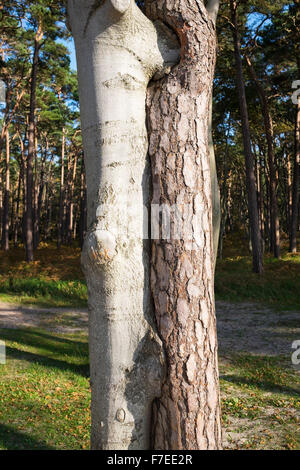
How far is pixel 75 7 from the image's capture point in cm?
244

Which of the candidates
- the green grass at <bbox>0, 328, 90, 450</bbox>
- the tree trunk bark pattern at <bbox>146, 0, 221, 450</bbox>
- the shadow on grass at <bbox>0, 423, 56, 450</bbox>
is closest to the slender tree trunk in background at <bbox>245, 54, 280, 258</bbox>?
the green grass at <bbox>0, 328, 90, 450</bbox>

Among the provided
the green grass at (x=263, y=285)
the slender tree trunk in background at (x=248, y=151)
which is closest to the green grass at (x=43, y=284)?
the green grass at (x=263, y=285)

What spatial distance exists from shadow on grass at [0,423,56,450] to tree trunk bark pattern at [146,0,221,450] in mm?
2588

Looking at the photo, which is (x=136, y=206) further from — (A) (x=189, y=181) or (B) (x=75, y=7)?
(B) (x=75, y=7)

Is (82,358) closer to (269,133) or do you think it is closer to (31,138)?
(31,138)

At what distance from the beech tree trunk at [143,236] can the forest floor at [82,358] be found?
100 inches

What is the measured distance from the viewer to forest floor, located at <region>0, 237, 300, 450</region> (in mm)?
4773

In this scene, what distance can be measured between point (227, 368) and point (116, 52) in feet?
21.3

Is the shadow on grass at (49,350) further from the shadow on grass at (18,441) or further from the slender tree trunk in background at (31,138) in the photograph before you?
the slender tree trunk in background at (31,138)

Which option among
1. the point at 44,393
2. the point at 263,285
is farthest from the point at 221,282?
the point at 44,393

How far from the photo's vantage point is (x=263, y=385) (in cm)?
648

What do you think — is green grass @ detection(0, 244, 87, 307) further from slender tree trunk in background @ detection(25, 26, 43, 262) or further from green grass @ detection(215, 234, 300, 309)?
green grass @ detection(215, 234, 300, 309)

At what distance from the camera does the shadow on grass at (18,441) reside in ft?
13.8

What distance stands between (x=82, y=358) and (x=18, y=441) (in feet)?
10.9
